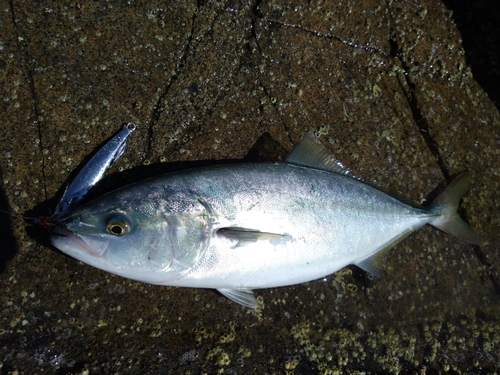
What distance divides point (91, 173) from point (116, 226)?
51 centimetres

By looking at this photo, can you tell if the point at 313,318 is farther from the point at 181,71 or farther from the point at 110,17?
the point at 110,17

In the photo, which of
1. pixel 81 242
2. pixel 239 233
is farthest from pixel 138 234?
pixel 239 233

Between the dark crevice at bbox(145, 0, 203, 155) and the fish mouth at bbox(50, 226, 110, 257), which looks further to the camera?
the dark crevice at bbox(145, 0, 203, 155)

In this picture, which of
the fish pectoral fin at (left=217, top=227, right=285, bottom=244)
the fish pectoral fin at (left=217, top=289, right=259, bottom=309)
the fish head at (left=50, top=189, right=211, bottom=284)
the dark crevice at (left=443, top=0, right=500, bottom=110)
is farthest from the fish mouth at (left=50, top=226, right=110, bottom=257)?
the dark crevice at (left=443, top=0, right=500, bottom=110)

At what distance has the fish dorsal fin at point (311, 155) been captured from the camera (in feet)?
7.79

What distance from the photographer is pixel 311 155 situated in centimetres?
240

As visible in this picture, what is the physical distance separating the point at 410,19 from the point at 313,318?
230cm

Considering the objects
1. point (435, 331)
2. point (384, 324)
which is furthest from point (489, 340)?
point (384, 324)

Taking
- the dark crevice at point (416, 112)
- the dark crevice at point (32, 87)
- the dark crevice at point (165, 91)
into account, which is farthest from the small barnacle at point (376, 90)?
the dark crevice at point (32, 87)

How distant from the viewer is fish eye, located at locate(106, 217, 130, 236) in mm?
1904

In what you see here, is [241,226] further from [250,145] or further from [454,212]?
[454,212]

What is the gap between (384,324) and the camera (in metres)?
2.62

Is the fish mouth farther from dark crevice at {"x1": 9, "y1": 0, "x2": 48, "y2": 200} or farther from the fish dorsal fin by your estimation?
the fish dorsal fin

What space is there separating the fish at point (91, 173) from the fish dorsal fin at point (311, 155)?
101 centimetres
